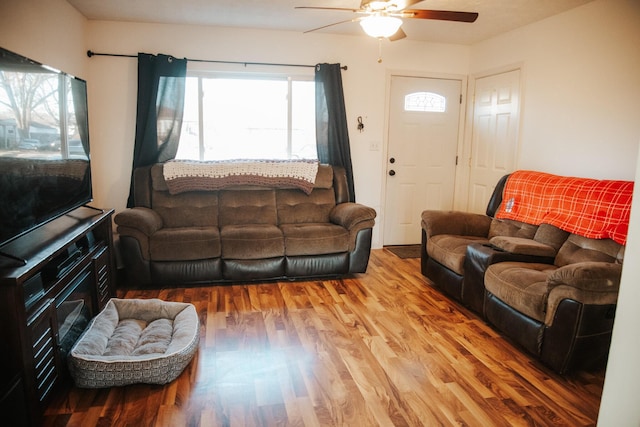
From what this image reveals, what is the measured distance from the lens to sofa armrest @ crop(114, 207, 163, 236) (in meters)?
3.55

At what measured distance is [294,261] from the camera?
388cm

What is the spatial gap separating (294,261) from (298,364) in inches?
56.9

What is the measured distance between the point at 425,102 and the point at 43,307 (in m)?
4.33

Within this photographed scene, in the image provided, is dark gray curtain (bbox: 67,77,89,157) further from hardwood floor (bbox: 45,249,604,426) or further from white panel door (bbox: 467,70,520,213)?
white panel door (bbox: 467,70,520,213)

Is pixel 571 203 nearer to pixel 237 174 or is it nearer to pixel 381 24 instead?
pixel 381 24

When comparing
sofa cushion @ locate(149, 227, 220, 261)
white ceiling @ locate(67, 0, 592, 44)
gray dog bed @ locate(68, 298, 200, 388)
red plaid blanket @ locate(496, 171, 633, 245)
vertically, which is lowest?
gray dog bed @ locate(68, 298, 200, 388)

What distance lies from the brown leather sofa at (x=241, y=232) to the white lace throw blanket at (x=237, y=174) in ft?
0.26

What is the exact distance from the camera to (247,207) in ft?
13.9

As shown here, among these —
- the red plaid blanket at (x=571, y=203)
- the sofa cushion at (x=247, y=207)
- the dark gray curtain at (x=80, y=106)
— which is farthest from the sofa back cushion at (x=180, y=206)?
the red plaid blanket at (x=571, y=203)

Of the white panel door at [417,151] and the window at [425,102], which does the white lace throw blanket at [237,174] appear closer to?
the white panel door at [417,151]

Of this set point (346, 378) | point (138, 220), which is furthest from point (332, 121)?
point (346, 378)

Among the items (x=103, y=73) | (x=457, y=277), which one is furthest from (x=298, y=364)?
(x=103, y=73)

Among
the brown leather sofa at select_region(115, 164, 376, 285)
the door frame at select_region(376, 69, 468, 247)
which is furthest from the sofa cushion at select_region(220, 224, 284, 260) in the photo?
the door frame at select_region(376, 69, 468, 247)

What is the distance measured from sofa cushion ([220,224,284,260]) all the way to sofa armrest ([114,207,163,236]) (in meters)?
0.58
